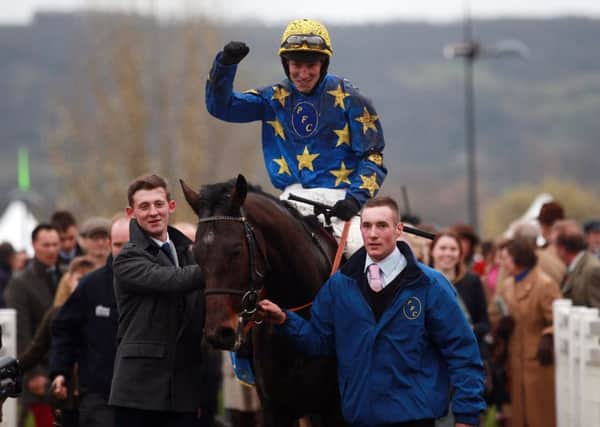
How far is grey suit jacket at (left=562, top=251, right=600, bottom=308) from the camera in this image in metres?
11.8

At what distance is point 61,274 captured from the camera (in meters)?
12.6

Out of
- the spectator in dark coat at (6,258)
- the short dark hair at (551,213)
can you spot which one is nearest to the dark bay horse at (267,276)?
the short dark hair at (551,213)

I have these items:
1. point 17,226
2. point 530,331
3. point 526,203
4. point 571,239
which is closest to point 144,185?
point 530,331

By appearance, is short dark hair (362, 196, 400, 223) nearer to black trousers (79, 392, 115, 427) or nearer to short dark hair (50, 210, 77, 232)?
black trousers (79, 392, 115, 427)

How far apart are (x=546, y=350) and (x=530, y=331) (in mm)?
399

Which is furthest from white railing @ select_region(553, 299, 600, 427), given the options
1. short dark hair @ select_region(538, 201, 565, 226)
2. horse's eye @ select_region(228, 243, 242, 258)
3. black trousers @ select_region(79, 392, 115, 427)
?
horse's eye @ select_region(228, 243, 242, 258)

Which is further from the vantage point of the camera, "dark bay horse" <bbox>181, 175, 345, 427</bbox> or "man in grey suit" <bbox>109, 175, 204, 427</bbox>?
"man in grey suit" <bbox>109, 175, 204, 427</bbox>

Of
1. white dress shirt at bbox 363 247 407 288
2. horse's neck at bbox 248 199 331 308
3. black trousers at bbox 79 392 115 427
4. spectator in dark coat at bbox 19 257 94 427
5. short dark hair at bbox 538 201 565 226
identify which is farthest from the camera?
short dark hair at bbox 538 201 565 226

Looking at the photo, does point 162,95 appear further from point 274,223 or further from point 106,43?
point 274,223

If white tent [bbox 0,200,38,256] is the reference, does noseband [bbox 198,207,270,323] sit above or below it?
below

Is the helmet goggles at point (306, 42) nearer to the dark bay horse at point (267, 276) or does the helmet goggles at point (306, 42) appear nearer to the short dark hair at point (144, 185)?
the dark bay horse at point (267, 276)

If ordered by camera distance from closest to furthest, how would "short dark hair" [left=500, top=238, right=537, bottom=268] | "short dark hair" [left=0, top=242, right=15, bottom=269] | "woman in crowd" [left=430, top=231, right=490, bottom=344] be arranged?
"woman in crowd" [left=430, top=231, right=490, bottom=344] < "short dark hair" [left=500, top=238, right=537, bottom=268] < "short dark hair" [left=0, top=242, right=15, bottom=269]

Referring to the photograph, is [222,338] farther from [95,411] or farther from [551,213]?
[551,213]

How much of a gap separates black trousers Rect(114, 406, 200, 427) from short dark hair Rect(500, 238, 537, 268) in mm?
5261
